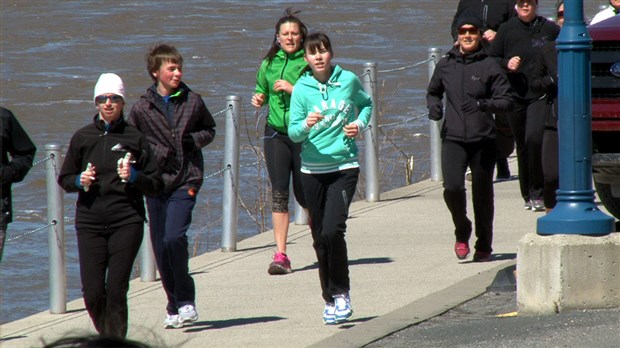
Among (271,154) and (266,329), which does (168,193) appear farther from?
(271,154)

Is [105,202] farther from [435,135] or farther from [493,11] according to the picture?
[435,135]

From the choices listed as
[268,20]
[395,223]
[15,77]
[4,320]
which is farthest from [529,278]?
[268,20]

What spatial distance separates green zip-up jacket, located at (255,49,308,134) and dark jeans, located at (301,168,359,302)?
1.46m

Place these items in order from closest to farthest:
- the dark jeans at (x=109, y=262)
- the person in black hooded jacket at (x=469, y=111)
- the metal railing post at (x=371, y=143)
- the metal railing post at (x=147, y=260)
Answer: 1. the dark jeans at (x=109, y=262)
2. the person in black hooded jacket at (x=469, y=111)
3. the metal railing post at (x=147, y=260)
4. the metal railing post at (x=371, y=143)

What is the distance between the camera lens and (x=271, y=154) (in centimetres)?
926

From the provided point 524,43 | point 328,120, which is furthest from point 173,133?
point 524,43

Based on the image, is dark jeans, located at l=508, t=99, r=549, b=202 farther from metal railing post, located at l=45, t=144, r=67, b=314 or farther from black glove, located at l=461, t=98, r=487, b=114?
metal railing post, located at l=45, t=144, r=67, b=314

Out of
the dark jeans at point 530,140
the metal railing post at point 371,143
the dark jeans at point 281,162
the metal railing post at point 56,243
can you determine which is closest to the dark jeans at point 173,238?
the metal railing post at point 56,243

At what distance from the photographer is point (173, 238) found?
7527mm

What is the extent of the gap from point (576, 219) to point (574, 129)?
0.49 metres

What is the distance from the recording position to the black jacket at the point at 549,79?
9.69 m

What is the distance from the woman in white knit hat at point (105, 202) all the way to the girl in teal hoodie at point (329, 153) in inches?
37.9

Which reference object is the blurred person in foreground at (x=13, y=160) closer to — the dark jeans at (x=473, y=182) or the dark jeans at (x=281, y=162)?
the dark jeans at (x=281, y=162)

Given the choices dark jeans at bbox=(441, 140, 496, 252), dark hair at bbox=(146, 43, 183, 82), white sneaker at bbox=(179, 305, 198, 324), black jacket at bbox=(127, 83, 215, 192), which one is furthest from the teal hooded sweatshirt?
dark jeans at bbox=(441, 140, 496, 252)
